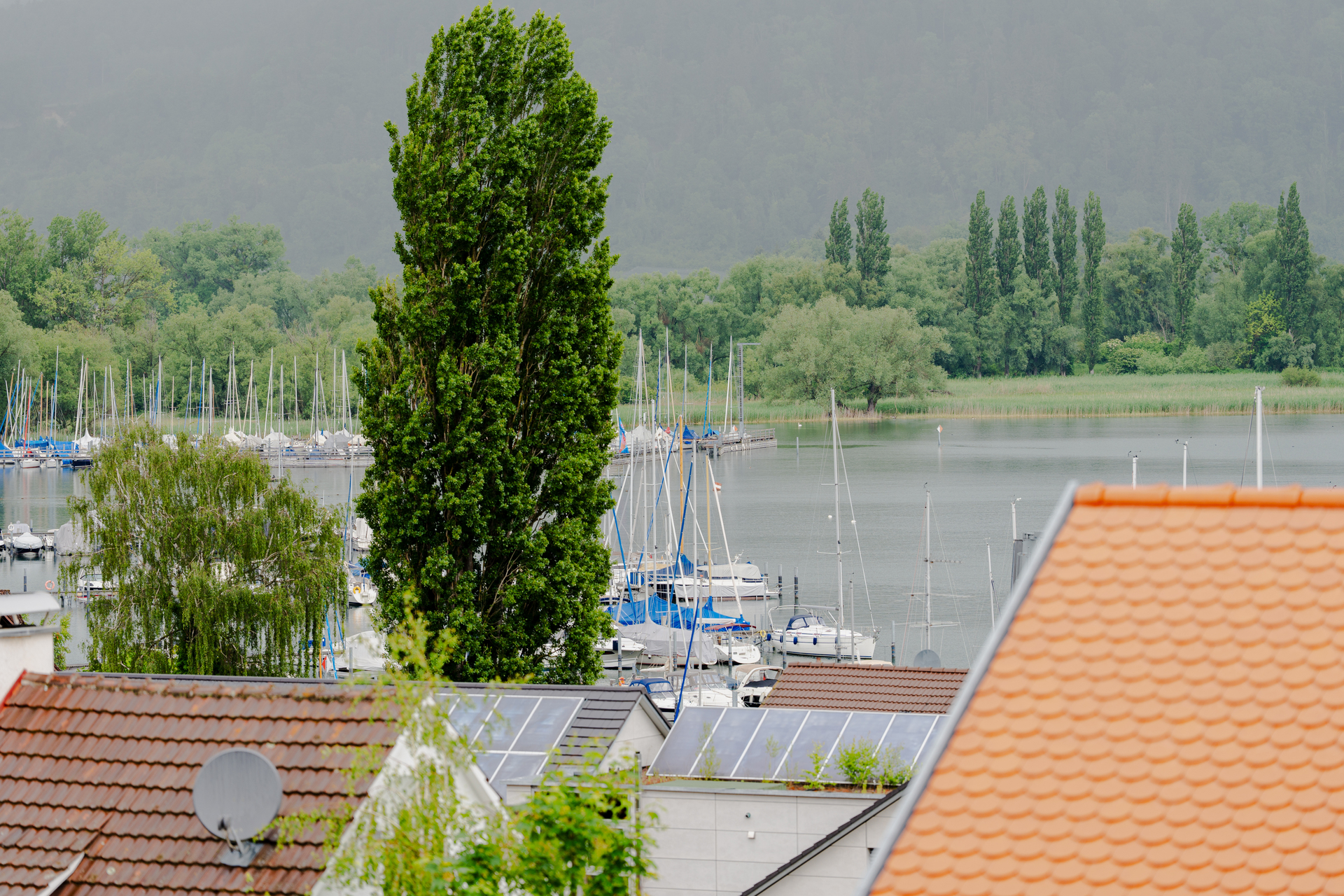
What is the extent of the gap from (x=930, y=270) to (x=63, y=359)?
101350 millimetres

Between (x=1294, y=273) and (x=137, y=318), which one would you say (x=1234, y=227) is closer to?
(x=1294, y=273)

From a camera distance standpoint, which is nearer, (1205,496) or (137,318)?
(1205,496)

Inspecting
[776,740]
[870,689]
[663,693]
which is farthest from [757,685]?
[776,740]

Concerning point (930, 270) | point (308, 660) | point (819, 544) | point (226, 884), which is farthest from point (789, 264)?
point (226, 884)

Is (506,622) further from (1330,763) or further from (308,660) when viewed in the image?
(1330,763)

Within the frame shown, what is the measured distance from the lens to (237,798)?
7.45 metres

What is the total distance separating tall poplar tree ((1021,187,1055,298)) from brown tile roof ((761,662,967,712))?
14419 cm

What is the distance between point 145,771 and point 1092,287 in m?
156

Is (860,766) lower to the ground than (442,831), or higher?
lower

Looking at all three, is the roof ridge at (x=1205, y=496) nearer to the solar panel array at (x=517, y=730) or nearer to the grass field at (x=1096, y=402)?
the solar panel array at (x=517, y=730)

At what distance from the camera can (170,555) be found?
96.3ft

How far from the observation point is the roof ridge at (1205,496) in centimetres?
563

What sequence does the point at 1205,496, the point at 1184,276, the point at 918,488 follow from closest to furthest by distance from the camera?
the point at 1205,496
the point at 918,488
the point at 1184,276

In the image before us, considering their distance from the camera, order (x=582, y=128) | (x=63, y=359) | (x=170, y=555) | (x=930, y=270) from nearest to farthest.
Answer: (x=582, y=128) → (x=170, y=555) → (x=63, y=359) → (x=930, y=270)
